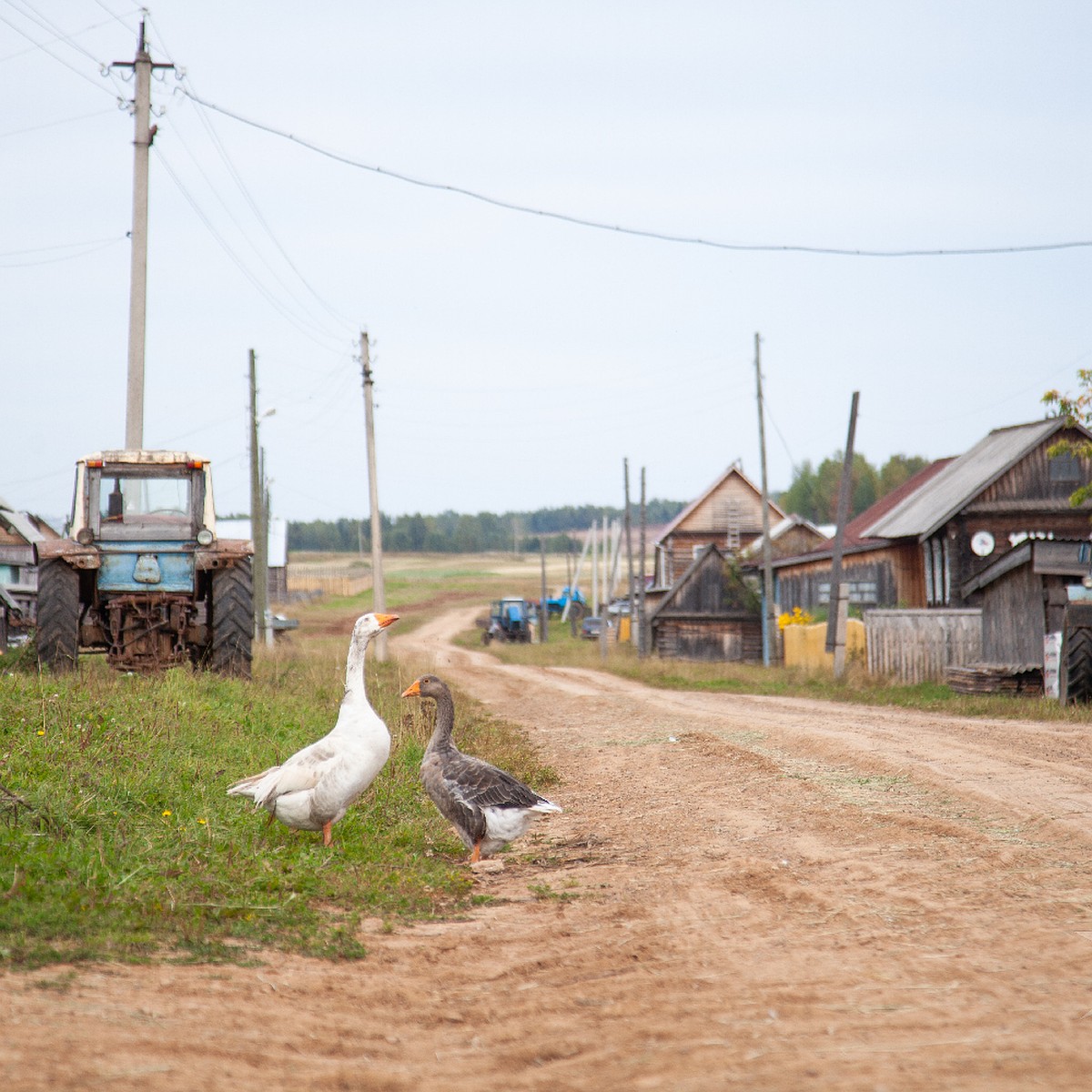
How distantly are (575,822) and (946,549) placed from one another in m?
25.6

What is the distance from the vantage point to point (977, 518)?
106 ft

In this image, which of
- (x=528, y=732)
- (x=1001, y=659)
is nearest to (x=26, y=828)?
(x=528, y=732)

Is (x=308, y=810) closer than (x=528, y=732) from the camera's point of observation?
Yes

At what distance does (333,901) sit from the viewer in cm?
683

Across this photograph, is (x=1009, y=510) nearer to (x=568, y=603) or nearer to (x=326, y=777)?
(x=326, y=777)

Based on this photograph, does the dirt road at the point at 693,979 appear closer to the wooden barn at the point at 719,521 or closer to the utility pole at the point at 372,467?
the utility pole at the point at 372,467

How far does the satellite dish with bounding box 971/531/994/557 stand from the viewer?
3206 cm

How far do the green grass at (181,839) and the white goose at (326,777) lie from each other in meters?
0.23

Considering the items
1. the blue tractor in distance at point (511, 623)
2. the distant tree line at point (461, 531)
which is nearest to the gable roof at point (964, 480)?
the blue tractor in distance at point (511, 623)

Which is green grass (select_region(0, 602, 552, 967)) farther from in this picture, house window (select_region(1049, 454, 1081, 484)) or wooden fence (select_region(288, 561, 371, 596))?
wooden fence (select_region(288, 561, 371, 596))

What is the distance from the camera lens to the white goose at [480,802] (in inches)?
320

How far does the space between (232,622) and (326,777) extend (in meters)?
8.48

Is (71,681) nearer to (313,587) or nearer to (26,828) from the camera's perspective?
(26,828)

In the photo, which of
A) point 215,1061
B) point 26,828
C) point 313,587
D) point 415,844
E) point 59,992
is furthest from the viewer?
point 313,587
